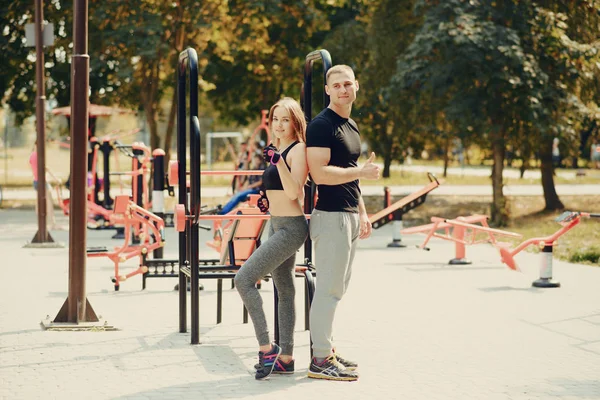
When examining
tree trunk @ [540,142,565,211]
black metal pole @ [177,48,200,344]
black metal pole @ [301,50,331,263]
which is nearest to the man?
black metal pole @ [177,48,200,344]

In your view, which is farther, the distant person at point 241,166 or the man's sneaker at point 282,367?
the distant person at point 241,166

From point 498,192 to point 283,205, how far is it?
14452mm

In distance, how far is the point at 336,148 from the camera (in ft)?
21.9

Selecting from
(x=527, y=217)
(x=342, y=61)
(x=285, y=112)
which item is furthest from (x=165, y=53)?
(x=285, y=112)

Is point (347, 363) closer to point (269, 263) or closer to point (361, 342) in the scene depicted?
point (269, 263)

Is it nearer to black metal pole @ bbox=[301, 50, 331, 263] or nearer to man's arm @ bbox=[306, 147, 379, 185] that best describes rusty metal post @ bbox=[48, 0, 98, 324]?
black metal pole @ bbox=[301, 50, 331, 263]

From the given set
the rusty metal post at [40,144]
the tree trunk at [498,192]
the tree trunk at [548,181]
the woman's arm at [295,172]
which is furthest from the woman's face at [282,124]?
the tree trunk at [548,181]

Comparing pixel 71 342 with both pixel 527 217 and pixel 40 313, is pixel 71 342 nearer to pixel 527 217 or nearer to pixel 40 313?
pixel 40 313

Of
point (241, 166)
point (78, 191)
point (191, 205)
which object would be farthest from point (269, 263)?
point (241, 166)

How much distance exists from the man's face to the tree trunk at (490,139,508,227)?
14.1m

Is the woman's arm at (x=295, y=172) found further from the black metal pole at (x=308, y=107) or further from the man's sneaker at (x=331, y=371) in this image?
the black metal pole at (x=308, y=107)

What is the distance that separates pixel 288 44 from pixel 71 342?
80.2ft

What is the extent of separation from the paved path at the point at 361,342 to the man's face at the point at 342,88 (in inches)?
68.7

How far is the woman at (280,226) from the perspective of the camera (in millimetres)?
6777
